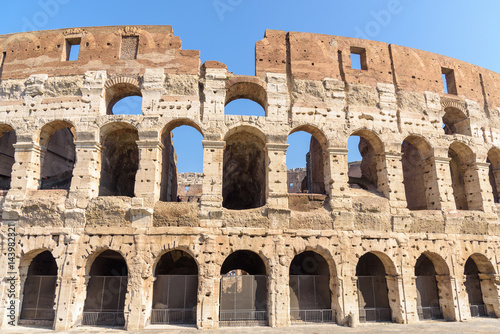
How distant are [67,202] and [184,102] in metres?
5.20

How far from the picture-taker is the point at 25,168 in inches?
449

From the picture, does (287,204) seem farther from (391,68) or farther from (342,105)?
(391,68)

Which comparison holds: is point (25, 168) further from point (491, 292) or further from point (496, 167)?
point (496, 167)

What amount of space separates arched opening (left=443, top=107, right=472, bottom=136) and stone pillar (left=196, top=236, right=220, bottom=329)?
38.3ft

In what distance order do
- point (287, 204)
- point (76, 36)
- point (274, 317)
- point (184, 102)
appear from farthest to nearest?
1. point (76, 36)
2. point (184, 102)
3. point (287, 204)
4. point (274, 317)

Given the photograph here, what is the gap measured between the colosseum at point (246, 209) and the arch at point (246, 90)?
7 centimetres

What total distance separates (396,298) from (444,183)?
4.82 metres

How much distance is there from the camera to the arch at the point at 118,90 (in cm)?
Result: 1212

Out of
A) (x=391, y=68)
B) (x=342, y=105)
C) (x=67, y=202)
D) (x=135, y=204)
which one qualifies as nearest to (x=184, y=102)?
(x=135, y=204)

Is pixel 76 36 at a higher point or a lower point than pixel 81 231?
higher

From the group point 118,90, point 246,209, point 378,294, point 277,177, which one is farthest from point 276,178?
point 118,90

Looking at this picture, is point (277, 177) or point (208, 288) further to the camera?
point (277, 177)

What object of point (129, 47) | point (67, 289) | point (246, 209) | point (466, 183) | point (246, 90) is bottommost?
point (67, 289)

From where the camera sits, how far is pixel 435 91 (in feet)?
45.6
